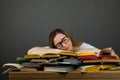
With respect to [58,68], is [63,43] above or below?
above

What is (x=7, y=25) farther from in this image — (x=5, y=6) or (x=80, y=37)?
(x=80, y=37)

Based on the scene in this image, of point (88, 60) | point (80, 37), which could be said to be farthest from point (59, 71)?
point (80, 37)

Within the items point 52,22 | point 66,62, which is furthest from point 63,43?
point 52,22

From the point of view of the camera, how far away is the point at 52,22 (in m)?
2.95

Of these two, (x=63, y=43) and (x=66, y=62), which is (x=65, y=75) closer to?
(x=66, y=62)

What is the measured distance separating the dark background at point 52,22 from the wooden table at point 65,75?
210 centimetres

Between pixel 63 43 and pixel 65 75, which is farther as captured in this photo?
pixel 63 43

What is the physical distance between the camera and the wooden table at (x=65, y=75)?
0.81m

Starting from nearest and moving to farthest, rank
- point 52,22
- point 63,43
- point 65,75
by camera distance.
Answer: point 65,75
point 63,43
point 52,22

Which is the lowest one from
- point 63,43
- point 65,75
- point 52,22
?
point 65,75

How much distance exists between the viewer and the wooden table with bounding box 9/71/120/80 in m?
0.81

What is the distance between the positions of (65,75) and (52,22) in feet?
7.05

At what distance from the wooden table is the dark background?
6.88ft

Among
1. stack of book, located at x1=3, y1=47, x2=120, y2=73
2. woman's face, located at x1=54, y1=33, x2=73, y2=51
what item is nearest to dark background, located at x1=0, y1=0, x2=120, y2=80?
woman's face, located at x1=54, y1=33, x2=73, y2=51
